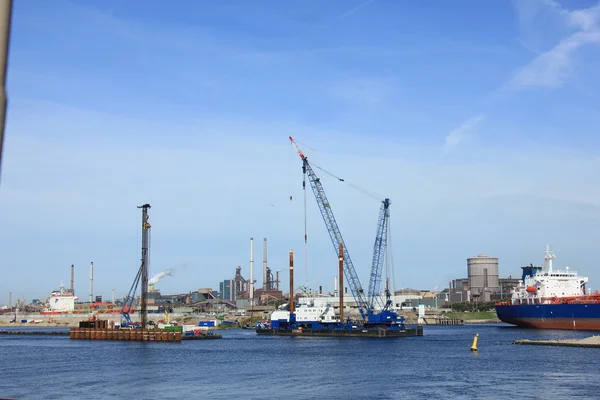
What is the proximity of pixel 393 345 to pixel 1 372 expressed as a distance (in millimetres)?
44081

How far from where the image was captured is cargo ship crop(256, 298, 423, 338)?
311ft

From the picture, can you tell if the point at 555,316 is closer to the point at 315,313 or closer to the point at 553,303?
the point at 553,303

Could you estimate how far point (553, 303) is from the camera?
341 feet

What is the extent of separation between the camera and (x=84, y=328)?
4038 inches

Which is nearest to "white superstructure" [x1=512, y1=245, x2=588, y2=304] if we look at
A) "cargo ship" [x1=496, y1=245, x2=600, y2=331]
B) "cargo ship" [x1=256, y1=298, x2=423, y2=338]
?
"cargo ship" [x1=496, y1=245, x2=600, y2=331]

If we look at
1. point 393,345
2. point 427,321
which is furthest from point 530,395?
point 427,321

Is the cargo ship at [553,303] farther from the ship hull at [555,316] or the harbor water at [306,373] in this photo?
the harbor water at [306,373]

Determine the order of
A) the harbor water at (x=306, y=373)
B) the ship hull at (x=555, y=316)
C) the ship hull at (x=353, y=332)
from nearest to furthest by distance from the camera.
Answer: the harbor water at (x=306, y=373), the ship hull at (x=353, y=332), the ship hull at (x=555, y=316)

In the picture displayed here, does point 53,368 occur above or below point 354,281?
below

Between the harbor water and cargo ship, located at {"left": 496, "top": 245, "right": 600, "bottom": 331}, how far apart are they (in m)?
27.9

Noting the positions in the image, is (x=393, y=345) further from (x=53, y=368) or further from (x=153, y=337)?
(x=53, y=368)

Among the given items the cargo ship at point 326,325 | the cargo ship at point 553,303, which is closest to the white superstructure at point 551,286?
the cargo ship at point 553,303

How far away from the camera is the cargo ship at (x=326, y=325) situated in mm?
94750

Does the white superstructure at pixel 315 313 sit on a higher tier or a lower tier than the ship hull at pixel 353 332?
higher
